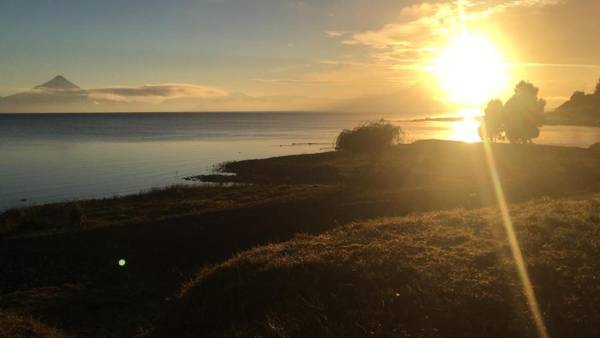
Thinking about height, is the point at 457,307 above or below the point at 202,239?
above

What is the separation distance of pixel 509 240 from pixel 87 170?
66954 millimetres

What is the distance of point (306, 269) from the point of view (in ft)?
44.6

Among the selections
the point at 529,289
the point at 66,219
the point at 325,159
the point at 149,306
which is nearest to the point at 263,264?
the point at 149,306

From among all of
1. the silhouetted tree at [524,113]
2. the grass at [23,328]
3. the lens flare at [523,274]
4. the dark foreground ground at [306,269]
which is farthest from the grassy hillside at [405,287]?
the silhouetted tree at [524,113]

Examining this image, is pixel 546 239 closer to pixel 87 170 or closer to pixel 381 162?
pixel 381 162

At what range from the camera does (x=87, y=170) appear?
69688mm

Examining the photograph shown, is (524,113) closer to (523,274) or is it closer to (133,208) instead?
(133,208)

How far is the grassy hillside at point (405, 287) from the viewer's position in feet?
34.3

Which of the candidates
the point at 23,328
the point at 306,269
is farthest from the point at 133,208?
the point at 306,269

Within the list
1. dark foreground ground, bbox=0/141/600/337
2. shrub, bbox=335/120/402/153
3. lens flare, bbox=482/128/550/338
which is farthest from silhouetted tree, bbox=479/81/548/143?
lens flare, bbox=482/128/550/338

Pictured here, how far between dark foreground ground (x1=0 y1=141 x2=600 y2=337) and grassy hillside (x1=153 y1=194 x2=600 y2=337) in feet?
0.15

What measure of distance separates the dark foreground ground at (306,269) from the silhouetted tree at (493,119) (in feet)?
189

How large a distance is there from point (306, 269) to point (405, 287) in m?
3.00

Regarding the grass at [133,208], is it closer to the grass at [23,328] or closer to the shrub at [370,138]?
the shrub at [370,138]
